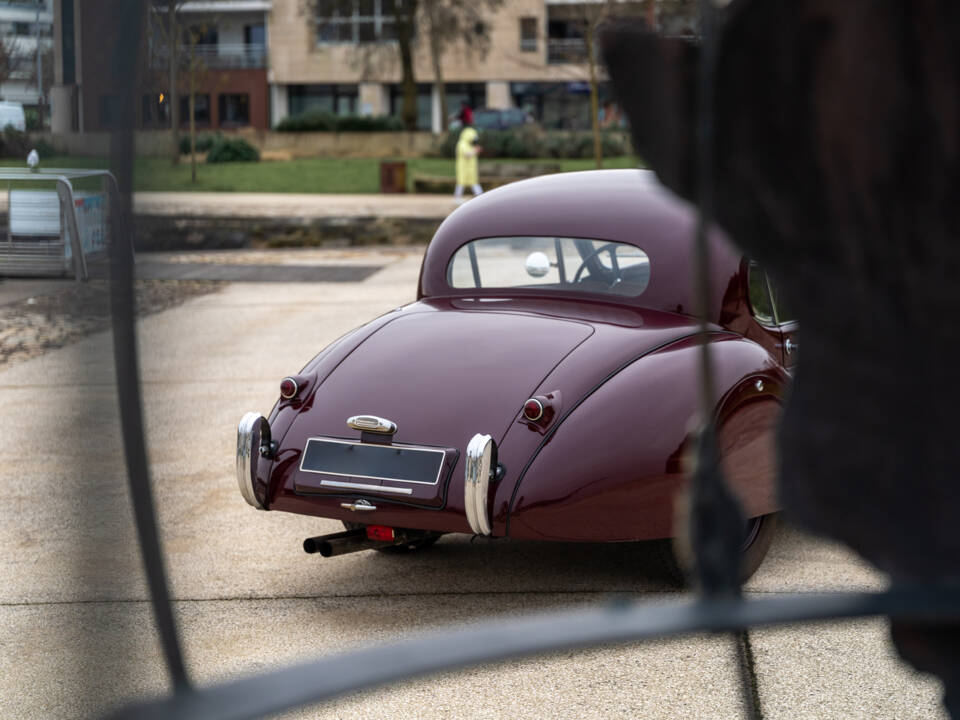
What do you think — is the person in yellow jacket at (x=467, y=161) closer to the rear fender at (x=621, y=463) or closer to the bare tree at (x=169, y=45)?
the rear fender at (x=621, y=463)

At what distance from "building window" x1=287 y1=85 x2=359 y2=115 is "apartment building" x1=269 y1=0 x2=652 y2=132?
0.17 feet

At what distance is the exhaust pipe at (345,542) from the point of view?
4.15m

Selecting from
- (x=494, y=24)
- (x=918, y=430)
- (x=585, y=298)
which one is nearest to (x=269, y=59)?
(x=494, y=24)

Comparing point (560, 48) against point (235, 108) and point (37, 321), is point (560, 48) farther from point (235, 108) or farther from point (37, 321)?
point (37, 321)

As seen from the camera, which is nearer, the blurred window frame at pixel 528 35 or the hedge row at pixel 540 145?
the hedge row at pixel 540 145

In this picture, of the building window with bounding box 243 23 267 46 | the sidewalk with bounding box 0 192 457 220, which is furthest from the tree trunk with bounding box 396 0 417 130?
the building window with bounding box 243 23 267 46

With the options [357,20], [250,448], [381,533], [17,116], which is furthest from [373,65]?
[17,116]

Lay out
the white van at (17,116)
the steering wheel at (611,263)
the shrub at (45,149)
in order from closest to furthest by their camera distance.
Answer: the shrub at (45,149), the white van at (17,116), the steering wheel at (611,263)

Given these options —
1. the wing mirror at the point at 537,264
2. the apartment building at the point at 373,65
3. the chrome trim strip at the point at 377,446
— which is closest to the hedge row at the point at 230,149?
the apartment building at the point at 373,65

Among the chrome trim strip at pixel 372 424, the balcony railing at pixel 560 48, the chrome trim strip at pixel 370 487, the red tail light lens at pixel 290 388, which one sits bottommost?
the chrome trim strip at pixel 370 487

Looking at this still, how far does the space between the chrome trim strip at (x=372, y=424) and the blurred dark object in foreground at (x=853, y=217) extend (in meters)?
2.85

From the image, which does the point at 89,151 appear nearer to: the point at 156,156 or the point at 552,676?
the point at 156,156

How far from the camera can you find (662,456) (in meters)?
3.81

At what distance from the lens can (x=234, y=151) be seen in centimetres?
3456
